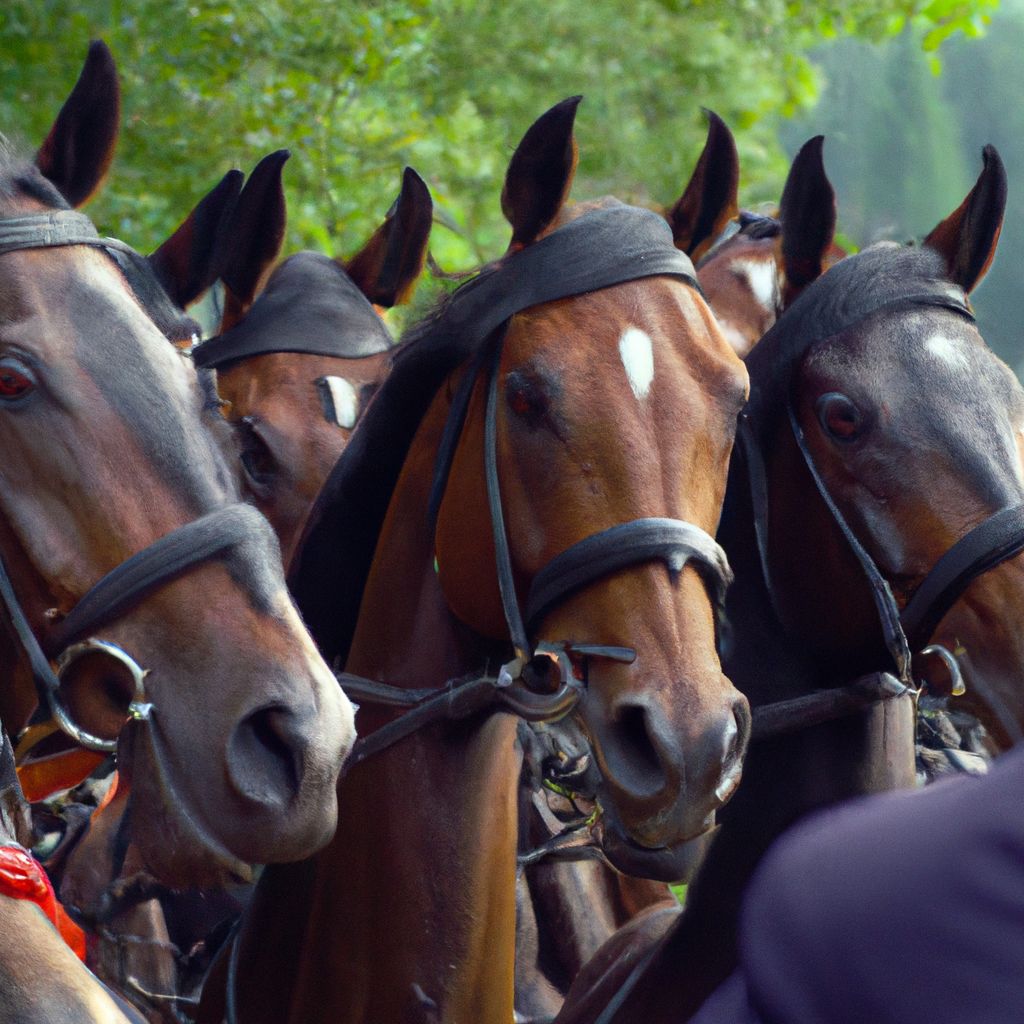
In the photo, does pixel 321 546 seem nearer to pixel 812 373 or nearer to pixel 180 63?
pixel 812 373

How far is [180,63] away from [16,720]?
17.4 ft

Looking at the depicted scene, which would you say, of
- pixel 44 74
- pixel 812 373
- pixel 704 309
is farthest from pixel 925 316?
pixel 44 74

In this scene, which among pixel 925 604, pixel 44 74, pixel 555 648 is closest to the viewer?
pixel 555 648

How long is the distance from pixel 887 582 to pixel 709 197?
1.14 metres

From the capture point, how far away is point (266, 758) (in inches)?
78.1

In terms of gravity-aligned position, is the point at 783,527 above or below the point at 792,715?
above

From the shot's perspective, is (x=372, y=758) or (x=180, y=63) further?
(x=180, y=63)

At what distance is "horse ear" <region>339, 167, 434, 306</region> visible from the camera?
360 cm

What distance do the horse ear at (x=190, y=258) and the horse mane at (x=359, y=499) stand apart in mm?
465

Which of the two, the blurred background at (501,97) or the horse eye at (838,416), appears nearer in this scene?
the blurred background at (501,97)

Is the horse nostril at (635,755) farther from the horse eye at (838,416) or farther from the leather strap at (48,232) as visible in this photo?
the leather strap at (48,232)

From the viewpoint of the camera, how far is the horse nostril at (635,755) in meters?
2.32

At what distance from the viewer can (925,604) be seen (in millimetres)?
2672

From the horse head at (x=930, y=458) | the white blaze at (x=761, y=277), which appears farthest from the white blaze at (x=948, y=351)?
the white blaze at (x=761, y=277)
